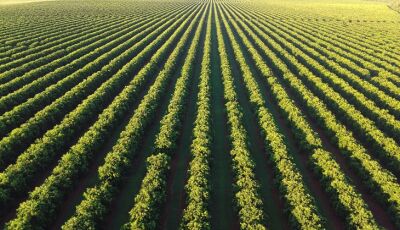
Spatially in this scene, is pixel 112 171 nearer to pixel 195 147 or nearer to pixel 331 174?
pixel 195 147

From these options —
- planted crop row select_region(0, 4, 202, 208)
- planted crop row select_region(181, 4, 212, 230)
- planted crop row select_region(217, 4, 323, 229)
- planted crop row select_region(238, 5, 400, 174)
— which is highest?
planted crop row select_region(0, 4, 202, 208)

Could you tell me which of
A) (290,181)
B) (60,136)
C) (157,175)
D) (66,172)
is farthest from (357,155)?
(60,136)

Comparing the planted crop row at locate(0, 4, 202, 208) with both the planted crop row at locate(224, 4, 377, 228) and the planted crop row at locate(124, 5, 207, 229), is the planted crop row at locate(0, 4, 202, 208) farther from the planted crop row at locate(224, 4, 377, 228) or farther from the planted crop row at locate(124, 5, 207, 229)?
the planted crop row at locate(224, 4, 377, 228)

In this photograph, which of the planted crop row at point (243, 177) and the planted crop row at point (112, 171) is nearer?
the planted crop row at point (112, 171)

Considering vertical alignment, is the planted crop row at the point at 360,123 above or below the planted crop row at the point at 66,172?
below

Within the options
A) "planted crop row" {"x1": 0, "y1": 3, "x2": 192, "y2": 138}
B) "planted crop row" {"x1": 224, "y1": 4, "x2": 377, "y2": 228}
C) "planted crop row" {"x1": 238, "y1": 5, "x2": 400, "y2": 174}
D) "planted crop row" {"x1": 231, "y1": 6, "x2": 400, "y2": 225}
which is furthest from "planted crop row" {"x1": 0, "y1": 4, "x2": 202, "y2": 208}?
"planted crop row" {"x1": 238, "y1": 5, "x2": 400, "y2": 174}

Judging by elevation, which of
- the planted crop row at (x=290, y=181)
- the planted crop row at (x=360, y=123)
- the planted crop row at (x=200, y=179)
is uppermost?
the planted crop row at (x=200, y=179)

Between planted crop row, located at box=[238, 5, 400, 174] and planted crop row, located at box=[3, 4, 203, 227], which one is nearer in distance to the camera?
planted crop row, located at box=[3, 4, 203, 227]

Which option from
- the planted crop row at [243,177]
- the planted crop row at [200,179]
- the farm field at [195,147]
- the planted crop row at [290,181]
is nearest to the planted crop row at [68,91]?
the farm field at [195,147]

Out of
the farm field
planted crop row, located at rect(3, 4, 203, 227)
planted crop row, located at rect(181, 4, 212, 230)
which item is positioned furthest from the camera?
the farm field

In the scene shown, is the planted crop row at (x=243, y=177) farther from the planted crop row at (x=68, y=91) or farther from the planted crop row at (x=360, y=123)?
the planted crop row at (x=68, y=91)

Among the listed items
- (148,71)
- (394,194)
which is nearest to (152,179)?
(394,194)

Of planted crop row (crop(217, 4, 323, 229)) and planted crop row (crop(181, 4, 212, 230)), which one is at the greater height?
planted crop row (crop(181, 4, 212, 230))
